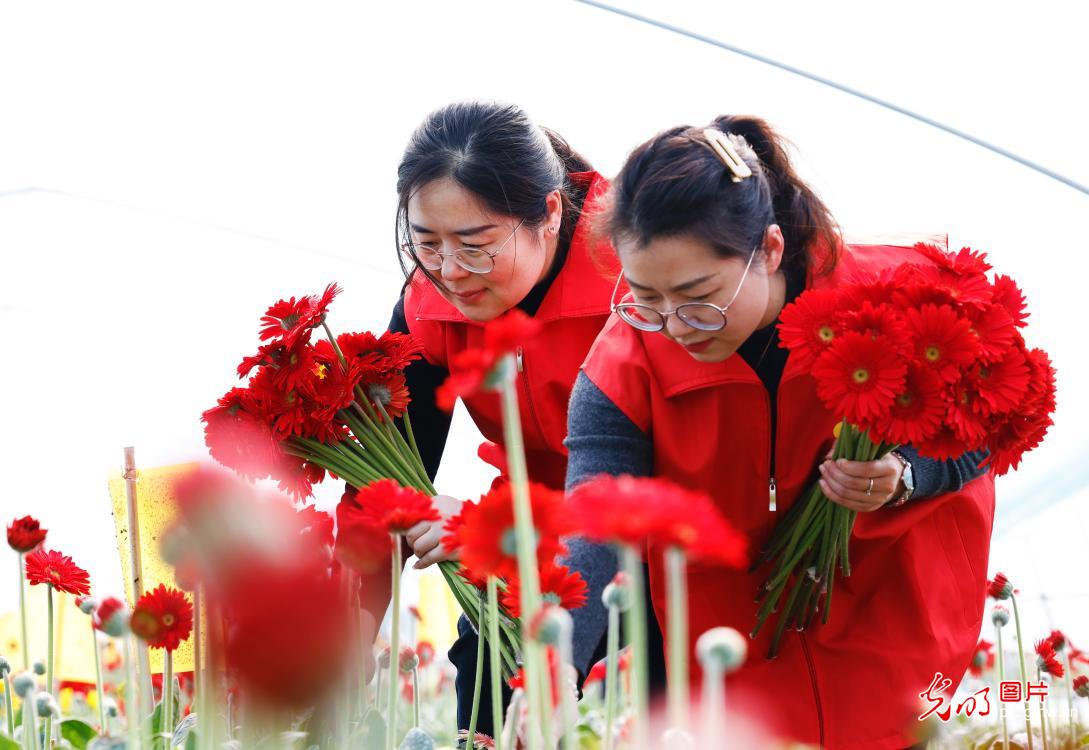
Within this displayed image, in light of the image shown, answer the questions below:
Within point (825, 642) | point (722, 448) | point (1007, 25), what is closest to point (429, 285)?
point (722, 448)

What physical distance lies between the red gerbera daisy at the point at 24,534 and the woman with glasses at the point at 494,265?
0.45 metres

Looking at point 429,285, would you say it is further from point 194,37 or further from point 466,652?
point 194,37

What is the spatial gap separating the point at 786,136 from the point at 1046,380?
1.50ft

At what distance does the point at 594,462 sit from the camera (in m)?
1.42

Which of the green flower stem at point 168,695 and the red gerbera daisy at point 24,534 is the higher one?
the red gerbera daisy at point 24,534

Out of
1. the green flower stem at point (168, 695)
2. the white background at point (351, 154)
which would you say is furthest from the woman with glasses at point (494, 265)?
the white background at point (351, 154)

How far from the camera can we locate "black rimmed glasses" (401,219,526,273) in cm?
161

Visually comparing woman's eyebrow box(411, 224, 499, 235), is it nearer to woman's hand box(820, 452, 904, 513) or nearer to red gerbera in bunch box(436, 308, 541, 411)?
woman's hand box(820, 452, 904, 513)

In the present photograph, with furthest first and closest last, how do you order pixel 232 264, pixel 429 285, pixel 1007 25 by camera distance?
pixel 232 264
pixel 1007 25
pixel 429 285

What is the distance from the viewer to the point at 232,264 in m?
4.84

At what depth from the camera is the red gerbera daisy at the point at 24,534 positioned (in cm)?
115

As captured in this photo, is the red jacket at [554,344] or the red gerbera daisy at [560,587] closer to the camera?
the red gerbera daisy at [560,587]

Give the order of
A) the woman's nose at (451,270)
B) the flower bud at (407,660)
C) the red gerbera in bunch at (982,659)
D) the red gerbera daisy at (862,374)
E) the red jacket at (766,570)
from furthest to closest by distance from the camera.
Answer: the red gerbera in bunch at (982,659)
the woman's nose at (451,270)
the red jacket at (766,570)
the flower bud at (407,660)
the red gerbera daisy at (862,374)

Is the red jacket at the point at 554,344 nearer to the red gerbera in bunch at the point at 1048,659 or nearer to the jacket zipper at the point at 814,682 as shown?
the jacket zipper at the point at 814,682
